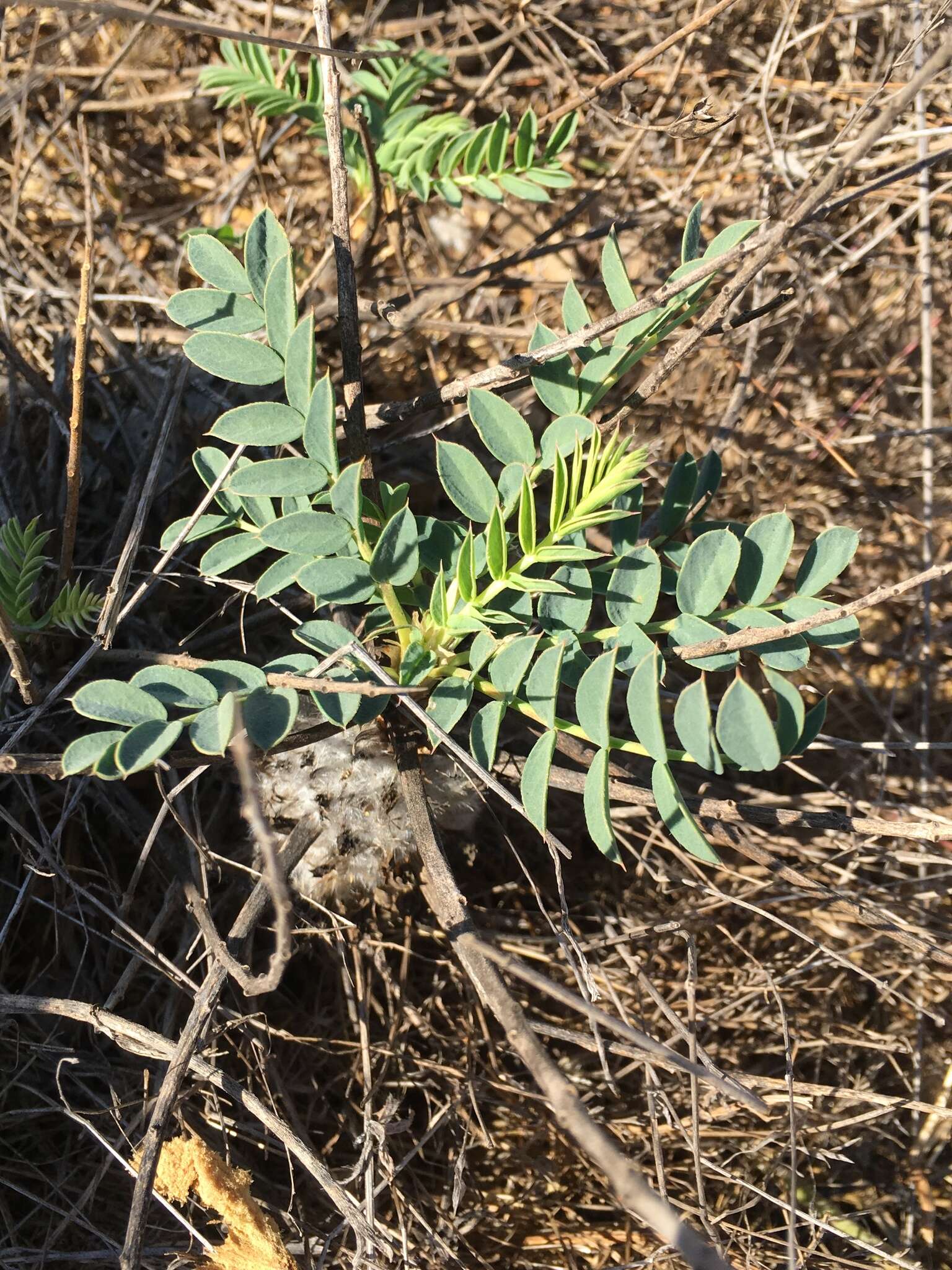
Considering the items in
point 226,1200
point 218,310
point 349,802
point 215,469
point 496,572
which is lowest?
point 226,1200

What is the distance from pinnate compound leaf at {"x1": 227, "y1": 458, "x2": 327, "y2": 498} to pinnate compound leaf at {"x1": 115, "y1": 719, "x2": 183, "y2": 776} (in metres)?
0.34

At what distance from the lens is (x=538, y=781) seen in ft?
4.28

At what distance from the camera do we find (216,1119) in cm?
164

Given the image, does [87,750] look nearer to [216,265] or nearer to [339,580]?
[339,580]

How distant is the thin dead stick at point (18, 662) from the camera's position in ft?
4.52

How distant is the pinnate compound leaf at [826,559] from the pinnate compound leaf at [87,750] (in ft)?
3.23

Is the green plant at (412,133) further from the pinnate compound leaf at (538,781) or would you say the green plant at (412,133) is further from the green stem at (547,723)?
the pinnate compound leaf at (538,781)

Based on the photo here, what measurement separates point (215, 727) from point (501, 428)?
0.60 metres

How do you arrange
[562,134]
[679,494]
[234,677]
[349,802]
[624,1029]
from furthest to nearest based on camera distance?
[562,134] < [349,802] < [679,494] < [234,677] < [624,1029]

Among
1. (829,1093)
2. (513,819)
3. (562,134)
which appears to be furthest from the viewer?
(513,819)

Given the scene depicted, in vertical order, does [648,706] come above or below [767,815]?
above

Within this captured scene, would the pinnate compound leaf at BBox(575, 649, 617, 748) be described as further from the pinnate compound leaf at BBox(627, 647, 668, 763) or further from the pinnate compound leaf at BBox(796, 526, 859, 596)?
the pinnate compound leaf at BBox(796, 526, 859, 596)

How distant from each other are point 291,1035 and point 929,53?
2587 millimetres

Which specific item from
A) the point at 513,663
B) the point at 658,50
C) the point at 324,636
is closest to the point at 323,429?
the point at 324,636
